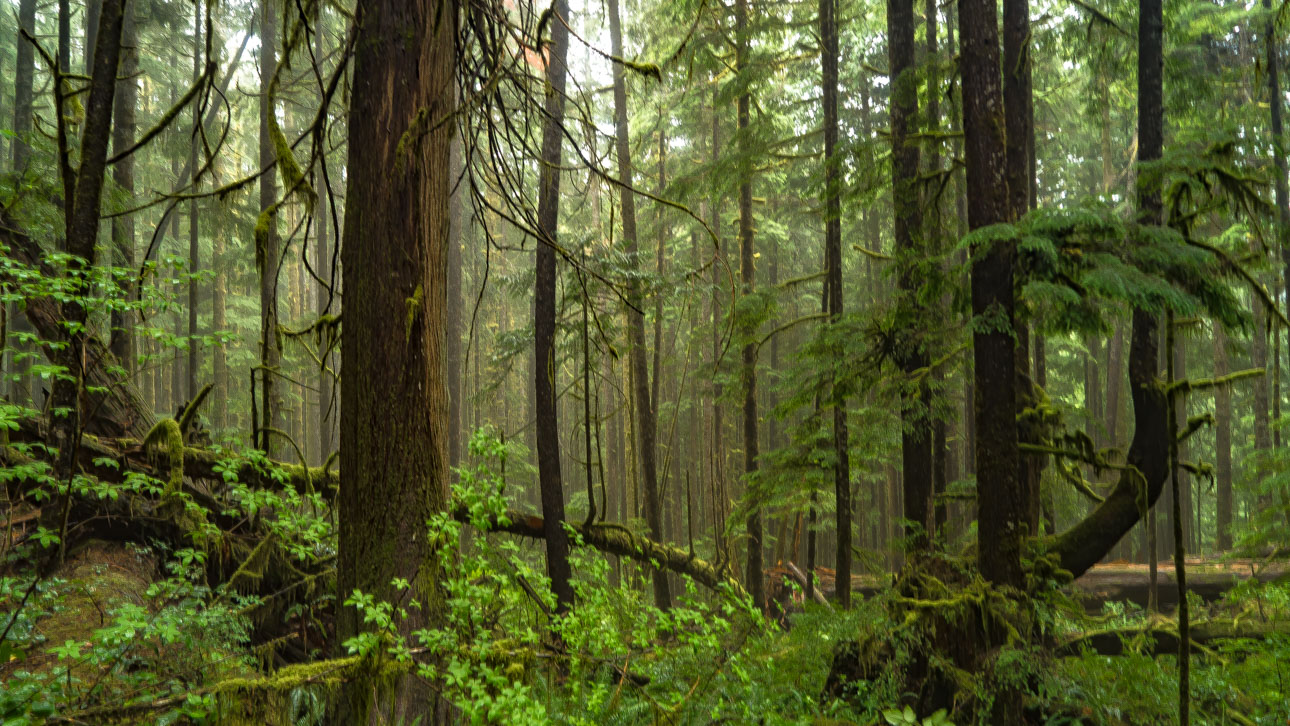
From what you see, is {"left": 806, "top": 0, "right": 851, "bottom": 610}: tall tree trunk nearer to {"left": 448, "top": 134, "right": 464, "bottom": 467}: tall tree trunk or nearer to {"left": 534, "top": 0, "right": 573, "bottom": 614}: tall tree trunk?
{"left": 534, "top": 0, "right": 573, "bottom": 614}: tall tree trunk

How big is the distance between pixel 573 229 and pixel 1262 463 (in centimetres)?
2424

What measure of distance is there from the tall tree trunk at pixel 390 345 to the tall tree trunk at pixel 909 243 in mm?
5584

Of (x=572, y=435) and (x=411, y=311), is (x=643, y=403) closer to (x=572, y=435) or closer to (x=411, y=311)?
(x=572, y=435)

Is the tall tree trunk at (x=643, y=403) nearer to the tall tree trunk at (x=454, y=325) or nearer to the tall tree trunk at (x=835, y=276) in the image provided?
the tall tree trunk at (x=835, y=276)

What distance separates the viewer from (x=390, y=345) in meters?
3.50

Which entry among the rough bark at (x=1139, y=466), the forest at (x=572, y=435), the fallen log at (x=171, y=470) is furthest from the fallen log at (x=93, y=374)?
the rough bark at (x=1139, y=466)

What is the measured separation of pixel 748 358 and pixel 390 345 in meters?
9.80

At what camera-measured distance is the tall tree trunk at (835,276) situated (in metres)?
8.53

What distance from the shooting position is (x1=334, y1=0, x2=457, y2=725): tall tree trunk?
347 centimetres

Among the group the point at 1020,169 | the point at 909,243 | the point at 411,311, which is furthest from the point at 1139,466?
the point at 411,311

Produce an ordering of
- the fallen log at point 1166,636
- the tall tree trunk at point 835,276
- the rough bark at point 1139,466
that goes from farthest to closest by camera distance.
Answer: the tall tree trunk at point 835,276
the fallen log at point 1166,636
the rough bark at point 1139,466

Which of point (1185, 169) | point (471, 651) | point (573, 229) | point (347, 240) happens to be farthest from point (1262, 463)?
point (573, 229)

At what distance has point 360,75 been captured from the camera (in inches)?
140

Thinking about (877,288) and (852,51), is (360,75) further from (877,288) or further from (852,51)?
(877,288)
